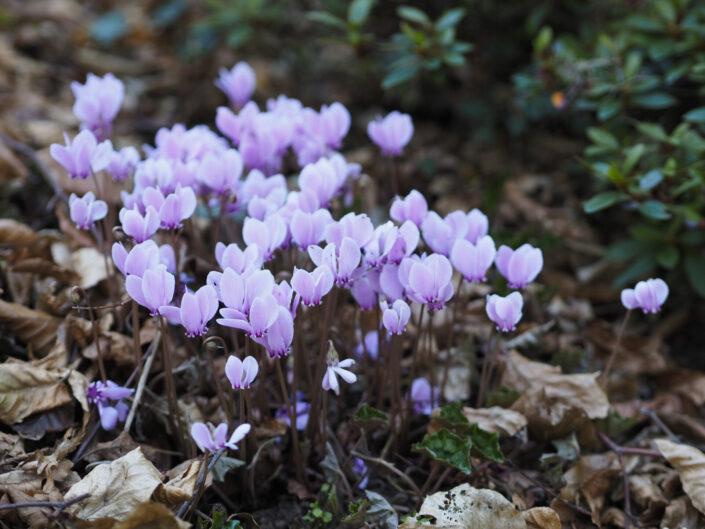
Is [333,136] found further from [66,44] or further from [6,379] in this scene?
[66,44]

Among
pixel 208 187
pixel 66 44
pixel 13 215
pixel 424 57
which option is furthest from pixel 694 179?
pixel 66 44

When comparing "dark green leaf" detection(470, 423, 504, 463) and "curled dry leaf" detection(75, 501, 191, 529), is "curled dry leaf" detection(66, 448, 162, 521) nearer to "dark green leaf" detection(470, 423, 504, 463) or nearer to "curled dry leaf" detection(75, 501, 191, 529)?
"curled dry leaf" detection(75, 501, 191, 529)

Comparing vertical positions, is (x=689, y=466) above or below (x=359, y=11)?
below

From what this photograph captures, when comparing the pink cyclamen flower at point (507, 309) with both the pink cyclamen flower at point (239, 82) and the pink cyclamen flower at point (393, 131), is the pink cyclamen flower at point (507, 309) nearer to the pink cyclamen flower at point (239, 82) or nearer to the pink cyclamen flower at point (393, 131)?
the pink cyclamen flower at point (393, 131)

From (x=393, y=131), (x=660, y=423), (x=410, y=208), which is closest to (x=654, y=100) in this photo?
(x=393, y=131)

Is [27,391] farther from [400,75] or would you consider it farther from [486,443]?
[400,75]

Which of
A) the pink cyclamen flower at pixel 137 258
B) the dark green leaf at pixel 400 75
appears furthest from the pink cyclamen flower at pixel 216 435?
the dark green leaf at pixel 400 75
